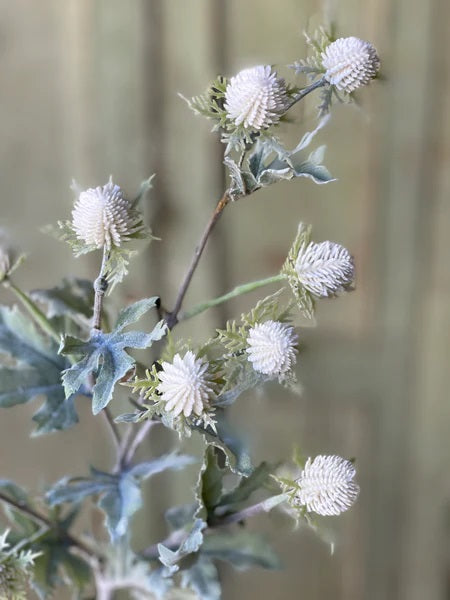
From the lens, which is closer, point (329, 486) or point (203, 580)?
point (329, 486)

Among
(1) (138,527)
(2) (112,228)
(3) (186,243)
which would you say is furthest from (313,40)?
(1) (138,527)

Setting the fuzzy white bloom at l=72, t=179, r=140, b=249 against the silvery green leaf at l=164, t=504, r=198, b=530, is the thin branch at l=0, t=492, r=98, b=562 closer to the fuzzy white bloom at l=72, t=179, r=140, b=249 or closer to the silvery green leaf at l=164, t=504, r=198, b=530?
the silvery green leaf at l=164, t=504, r=198, b=530

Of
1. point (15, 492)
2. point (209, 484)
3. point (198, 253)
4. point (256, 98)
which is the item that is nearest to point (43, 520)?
point (15, 492)

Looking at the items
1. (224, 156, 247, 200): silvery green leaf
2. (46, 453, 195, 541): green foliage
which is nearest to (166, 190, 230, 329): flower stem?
(224, 156, 247, 200): silvery green leaf

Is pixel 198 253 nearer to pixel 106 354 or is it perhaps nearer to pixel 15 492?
pixel 106 354

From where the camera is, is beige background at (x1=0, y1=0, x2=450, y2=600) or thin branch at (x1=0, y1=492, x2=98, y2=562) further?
beige background at (x1=0, y1=0, x2=450, y2=600)

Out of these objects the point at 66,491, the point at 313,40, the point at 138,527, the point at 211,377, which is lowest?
the point at 138,527

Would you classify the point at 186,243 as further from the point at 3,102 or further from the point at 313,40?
the point at 313,40
